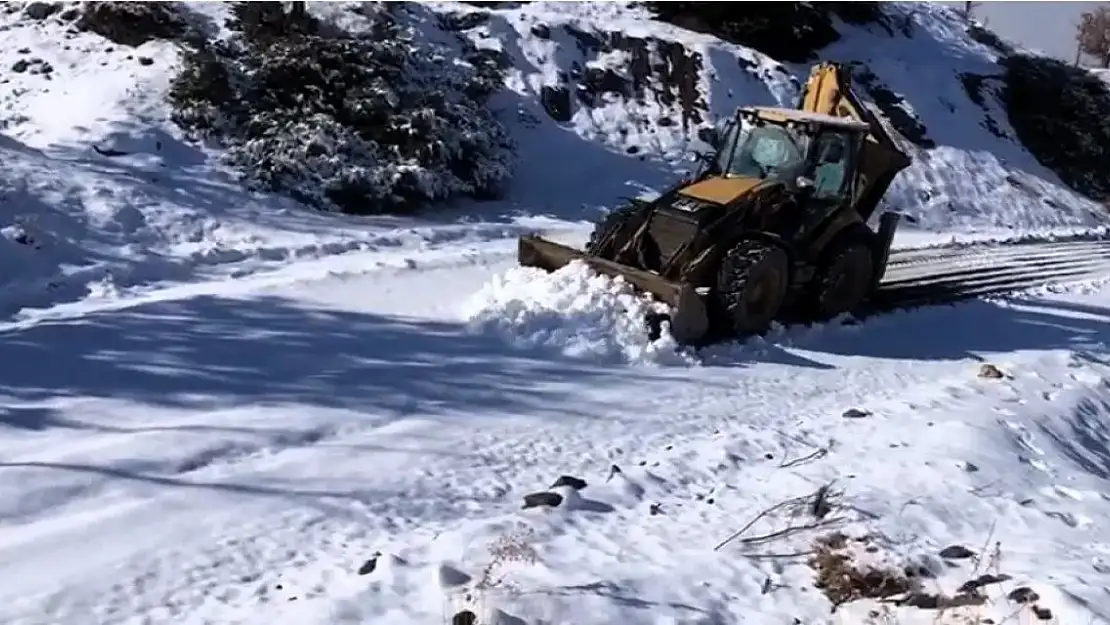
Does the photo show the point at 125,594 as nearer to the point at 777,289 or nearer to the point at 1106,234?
the point at 777,289

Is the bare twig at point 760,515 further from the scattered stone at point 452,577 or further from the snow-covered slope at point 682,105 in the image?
the snow-covered slope at point 682,105

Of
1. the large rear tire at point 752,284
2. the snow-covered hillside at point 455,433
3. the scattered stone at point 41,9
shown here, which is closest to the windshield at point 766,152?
the large rear tire at point 752,284

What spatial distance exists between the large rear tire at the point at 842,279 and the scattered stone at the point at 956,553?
5.08 metres

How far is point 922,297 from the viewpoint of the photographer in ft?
41.3

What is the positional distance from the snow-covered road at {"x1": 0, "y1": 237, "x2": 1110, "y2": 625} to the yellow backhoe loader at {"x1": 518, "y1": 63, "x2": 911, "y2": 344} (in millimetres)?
386

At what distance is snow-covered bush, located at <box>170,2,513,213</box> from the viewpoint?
49.7 ft

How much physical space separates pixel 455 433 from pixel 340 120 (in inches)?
385

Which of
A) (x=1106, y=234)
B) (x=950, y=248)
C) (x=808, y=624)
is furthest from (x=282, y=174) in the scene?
(x=1106, y=234)

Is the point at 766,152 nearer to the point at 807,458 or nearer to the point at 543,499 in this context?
the point at 807,458

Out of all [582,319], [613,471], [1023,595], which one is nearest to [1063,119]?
[582,319]

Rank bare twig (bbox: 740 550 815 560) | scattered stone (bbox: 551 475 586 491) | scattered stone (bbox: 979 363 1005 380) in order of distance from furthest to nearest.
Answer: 1. scattered stone (bbox: 979 363 1005 380)
2. scattered stone (bbox: 551 475 586 491)
3. bare twig (bbox: 740 550 815 560)

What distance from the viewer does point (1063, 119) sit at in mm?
25047

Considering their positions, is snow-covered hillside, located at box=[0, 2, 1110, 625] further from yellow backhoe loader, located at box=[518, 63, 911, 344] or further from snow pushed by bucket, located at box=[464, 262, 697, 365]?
yellow backhoe loader, located at box=[518, 63, 911, 344]

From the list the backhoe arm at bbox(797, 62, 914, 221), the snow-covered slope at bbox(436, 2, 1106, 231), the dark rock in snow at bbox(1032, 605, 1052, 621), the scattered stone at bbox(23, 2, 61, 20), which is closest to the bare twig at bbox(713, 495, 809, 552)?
the dark rock in snow at bbox(1032, 605, 1052, 621)
